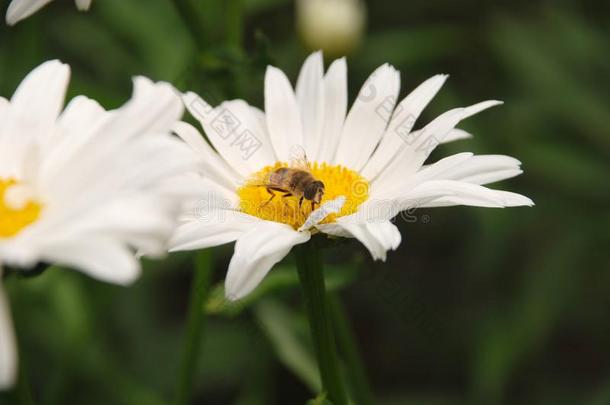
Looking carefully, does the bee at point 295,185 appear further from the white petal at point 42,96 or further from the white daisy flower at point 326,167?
the white petal at point 42,96

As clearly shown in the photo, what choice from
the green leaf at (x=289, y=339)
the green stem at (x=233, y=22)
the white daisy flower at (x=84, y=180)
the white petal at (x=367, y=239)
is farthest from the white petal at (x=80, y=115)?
the green leaf at (x=289, y=339)

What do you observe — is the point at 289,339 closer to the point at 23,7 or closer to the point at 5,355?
the point at 23,7

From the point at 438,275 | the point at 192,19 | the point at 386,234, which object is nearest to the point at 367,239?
the point at 386,234

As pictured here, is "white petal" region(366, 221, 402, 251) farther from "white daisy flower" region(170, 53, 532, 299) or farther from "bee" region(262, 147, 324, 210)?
"bee" region(262, 147, 324, 210)

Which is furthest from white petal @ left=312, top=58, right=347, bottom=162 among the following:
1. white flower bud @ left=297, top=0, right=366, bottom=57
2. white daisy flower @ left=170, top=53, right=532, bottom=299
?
white flower bud @ left=297, top=0, right=366, bottom=57

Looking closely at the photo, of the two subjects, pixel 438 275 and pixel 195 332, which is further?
pixel 438 275

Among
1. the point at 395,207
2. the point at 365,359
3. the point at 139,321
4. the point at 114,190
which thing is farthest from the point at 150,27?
the point at 114,190

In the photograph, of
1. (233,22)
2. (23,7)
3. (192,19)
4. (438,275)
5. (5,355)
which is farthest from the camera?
(438,275)
